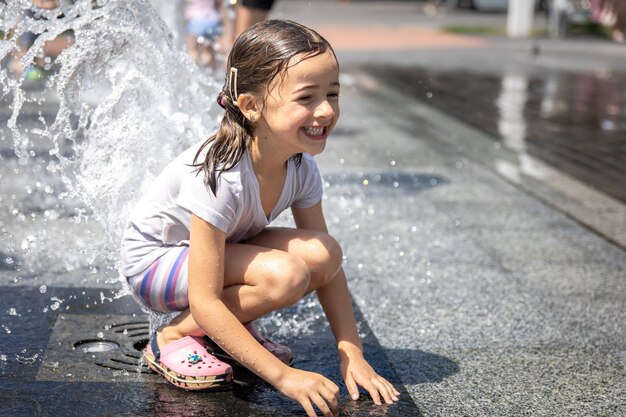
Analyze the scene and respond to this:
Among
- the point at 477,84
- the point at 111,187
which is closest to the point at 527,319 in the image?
the point at 111,187

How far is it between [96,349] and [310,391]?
0.91 metres

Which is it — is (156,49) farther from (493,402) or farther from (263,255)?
(493,402)

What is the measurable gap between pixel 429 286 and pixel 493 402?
47.6 inches

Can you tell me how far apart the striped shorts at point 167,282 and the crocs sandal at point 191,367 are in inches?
4.6

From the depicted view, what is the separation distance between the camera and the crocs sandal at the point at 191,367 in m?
2.97

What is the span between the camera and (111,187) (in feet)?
12.2

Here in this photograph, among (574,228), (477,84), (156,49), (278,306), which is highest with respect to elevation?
(156,49)

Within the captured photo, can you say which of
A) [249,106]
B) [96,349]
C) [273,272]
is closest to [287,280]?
[273,272]

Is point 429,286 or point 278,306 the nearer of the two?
point 278,306

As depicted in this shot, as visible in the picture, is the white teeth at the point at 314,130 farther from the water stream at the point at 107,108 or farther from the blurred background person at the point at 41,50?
the blurred background person at the point at 41,50

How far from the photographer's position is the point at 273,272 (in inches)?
115

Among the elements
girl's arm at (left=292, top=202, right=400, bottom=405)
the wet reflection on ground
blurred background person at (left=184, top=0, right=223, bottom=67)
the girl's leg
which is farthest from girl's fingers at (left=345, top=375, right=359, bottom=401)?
blurred background person at (left=184, top=0, right=223, bottom=67)

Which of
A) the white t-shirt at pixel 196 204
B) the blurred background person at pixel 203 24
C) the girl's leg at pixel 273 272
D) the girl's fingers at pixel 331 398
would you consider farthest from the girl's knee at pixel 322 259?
the blurred background person at pixel 203 24

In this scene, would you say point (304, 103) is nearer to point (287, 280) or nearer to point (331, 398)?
point (287, 280)
